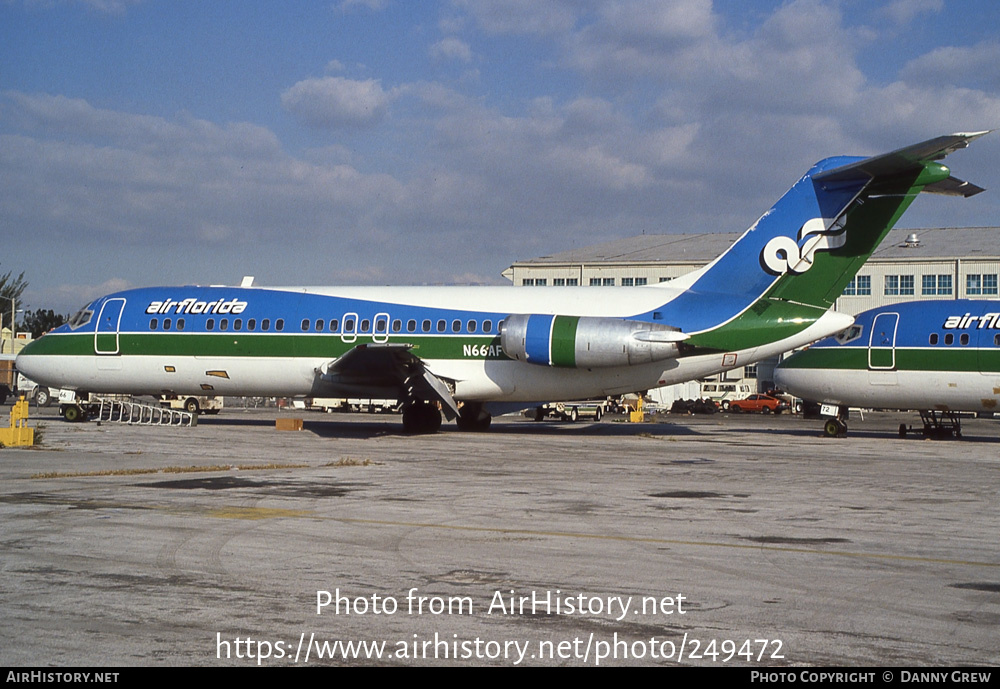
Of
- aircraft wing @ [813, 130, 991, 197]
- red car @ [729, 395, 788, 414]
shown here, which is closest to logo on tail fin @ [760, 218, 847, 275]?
aircraft wing @ [813, 130, 991, 197]

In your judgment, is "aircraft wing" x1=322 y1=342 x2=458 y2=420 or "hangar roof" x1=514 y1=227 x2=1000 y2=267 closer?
"aircraft wing" x1=322 y1=342 x2=458 y2=420

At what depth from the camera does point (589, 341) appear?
83.0 ft

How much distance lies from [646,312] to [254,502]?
1588cm

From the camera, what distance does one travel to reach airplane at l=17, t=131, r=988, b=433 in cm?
2500

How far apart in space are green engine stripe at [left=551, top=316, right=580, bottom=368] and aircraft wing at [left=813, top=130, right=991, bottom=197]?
24.7ft

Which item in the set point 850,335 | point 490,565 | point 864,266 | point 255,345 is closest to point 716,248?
point 864,266

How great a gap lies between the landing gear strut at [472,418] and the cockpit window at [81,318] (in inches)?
498

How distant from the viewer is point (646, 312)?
86.7ft

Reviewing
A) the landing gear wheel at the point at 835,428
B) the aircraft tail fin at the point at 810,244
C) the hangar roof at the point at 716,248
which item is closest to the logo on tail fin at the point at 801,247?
the aircraft tail fin at the point at 810,244

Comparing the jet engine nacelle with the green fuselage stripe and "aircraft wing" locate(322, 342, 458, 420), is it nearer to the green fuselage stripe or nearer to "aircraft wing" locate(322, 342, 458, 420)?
the green fuselage stripe

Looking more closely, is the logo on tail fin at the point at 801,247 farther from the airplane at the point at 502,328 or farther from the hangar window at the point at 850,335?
the hangar window at the point at 850,335

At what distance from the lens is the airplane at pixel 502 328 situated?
25.0m

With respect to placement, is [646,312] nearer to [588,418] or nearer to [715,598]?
[715,598]
